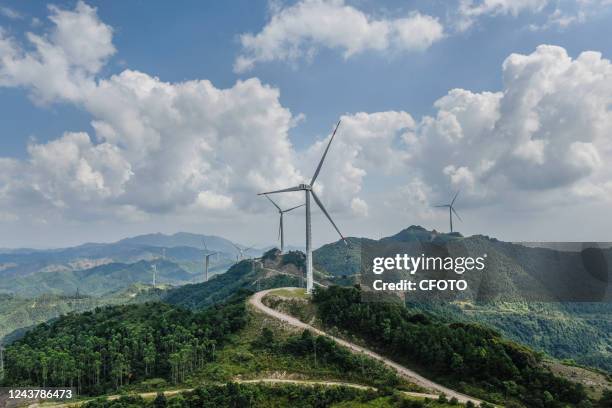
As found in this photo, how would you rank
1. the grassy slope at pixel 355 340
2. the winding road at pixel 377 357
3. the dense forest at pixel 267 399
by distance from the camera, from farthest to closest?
the grassy slope at pixel 355 340 < the winding road at pixel 377 357 < the dense forest at pixel 267 399

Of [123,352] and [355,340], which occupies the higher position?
[355,340]

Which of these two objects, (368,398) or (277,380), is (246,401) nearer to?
(277,380)

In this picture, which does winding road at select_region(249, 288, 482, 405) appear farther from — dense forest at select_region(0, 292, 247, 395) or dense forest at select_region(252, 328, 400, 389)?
dense forest at select_region(0, 292, 247, 395)

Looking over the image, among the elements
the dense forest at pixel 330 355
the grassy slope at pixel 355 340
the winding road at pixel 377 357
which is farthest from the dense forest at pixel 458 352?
the dense forest at pixel 330 355

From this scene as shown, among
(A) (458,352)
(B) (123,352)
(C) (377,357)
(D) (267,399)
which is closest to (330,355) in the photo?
(C) (377,357)

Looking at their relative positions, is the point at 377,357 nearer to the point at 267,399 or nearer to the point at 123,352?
the point at 267,399

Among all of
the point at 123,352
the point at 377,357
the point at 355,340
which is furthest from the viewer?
the point at 355,340

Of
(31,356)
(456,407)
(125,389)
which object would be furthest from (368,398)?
(31,356)

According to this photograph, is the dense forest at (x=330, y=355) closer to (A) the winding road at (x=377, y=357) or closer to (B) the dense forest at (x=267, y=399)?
(A) the winding road at (x=377, y=357)
